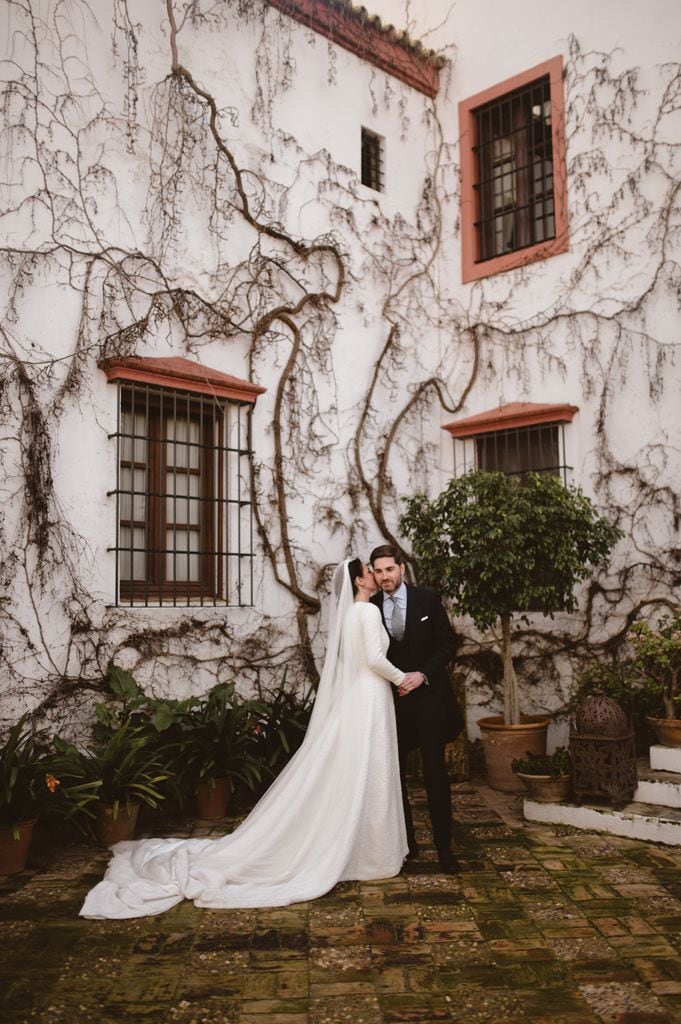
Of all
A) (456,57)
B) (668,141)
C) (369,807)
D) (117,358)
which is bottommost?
(369,807)

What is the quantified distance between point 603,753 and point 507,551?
156cm

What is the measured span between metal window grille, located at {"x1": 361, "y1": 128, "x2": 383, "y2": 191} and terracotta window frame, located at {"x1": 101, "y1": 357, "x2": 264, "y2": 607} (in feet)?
9.53

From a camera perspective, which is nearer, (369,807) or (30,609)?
(369,807)

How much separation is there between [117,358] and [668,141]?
5044 millimetres

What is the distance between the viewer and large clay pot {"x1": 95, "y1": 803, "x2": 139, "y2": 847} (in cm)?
540

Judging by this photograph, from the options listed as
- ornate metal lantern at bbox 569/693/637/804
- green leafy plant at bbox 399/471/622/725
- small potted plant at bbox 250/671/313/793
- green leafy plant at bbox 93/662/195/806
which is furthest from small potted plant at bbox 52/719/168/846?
ornate metal lantern at bbox 569/693/637/804

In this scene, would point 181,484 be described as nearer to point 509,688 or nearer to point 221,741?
point 221,741

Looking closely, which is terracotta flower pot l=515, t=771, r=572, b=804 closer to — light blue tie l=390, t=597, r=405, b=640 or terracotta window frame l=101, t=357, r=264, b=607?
light blue tie l=390, t=597, r=405, b=640

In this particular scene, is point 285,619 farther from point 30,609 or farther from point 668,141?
point 668,141

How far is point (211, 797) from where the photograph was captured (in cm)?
598

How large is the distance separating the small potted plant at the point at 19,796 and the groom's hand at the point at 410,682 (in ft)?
7.10

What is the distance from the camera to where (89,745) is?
5980 mm

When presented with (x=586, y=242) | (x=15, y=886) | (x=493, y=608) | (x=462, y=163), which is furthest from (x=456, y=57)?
(x=15, y=886)

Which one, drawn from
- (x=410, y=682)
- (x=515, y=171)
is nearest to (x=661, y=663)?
(x=410, y=682)
